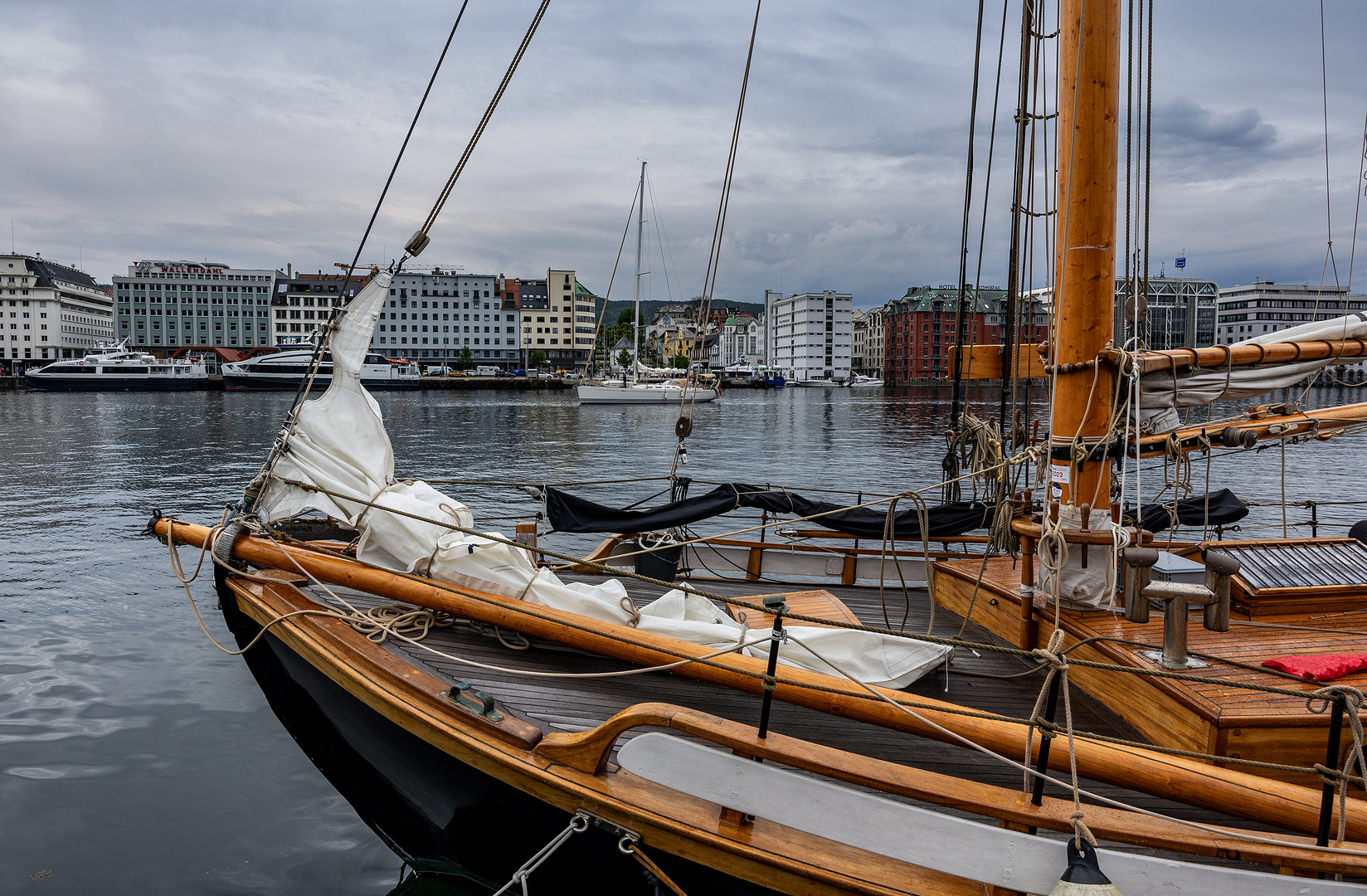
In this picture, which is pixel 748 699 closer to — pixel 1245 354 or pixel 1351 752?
pixel 1351 752

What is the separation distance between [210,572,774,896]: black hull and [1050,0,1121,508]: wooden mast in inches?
142

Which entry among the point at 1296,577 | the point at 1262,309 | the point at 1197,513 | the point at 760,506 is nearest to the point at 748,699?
the point at 760,506

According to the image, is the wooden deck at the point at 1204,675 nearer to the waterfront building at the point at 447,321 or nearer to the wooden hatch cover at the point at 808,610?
the wooden hatch cover at the point at 808,610

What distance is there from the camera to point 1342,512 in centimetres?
2089

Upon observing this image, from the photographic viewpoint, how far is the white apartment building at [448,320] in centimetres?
12525

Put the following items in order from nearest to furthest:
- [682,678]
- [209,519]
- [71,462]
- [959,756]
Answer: [959,756] → [682,678] → [209,519] → [71,462]

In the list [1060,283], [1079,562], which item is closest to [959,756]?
[1079,562]

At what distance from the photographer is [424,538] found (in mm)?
5637

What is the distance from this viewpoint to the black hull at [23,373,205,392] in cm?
8075

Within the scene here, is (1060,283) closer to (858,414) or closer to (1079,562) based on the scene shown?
(1079,562)

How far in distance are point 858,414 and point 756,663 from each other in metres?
57.4

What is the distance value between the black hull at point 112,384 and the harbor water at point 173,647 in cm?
5674

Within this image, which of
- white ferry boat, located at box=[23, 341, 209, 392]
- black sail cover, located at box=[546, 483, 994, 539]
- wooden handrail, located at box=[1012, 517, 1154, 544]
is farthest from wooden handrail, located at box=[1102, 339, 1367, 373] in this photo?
white ferry boat, located at box=[23, 341, 209, 392]

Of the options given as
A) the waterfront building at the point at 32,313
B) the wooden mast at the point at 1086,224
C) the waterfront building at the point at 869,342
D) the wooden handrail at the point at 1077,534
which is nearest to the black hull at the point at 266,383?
the waterfront building at the point at 32,313
